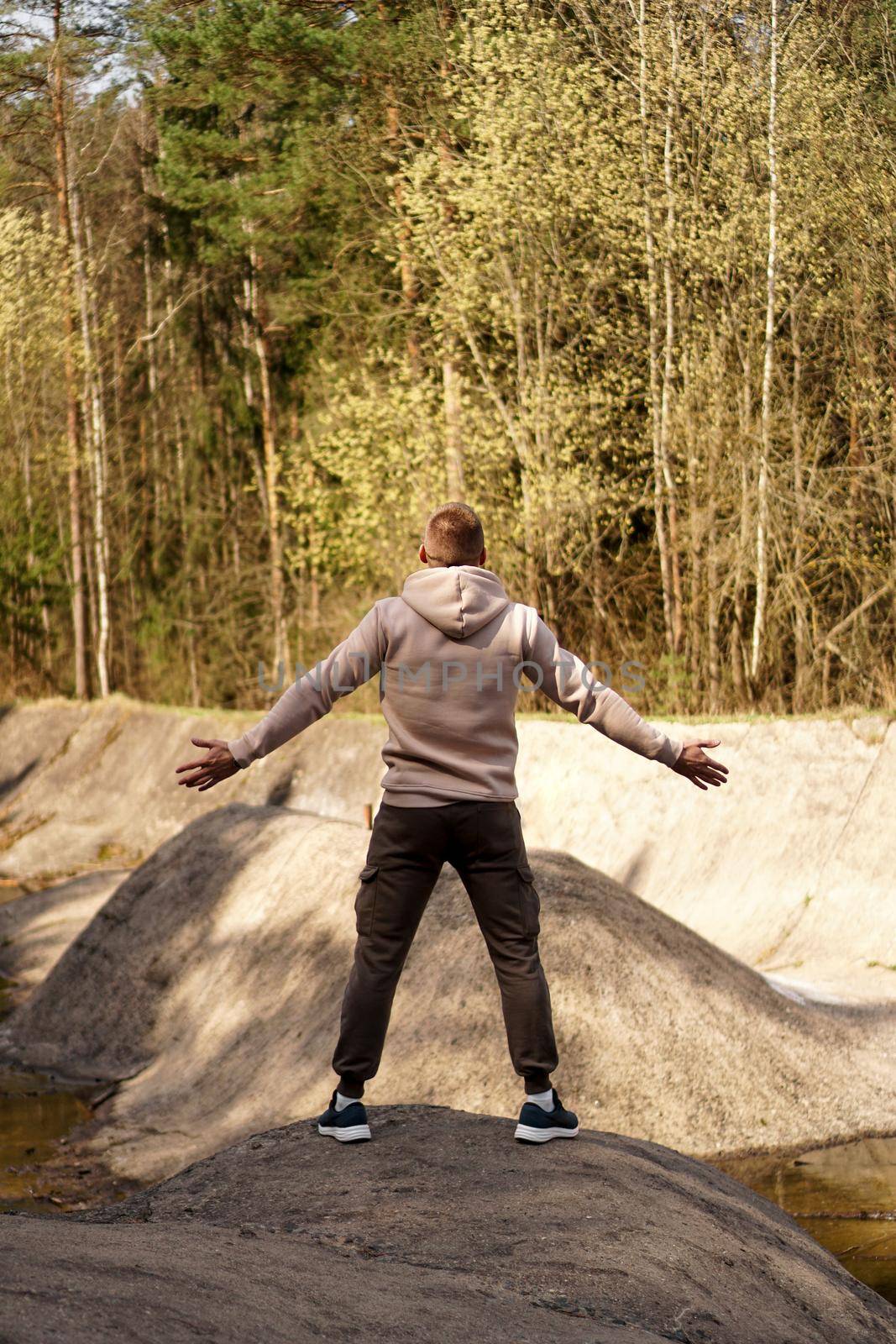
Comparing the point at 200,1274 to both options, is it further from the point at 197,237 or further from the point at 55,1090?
the point at 197,237

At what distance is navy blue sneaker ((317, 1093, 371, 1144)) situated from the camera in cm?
479

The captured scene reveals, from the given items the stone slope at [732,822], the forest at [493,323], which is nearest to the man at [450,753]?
the stone slope at [732,822]

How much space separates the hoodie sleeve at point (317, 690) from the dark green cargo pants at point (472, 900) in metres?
0.38

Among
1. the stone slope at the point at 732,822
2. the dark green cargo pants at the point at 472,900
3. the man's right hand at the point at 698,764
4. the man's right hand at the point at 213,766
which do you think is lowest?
the stone slope at the point at 732,822

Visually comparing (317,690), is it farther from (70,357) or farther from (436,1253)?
(70,357)

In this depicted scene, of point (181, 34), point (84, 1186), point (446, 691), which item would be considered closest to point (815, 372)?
point (181, 34)

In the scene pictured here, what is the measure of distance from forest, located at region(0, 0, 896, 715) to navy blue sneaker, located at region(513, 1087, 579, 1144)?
10.7m

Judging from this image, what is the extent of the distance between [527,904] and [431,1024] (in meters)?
3.83

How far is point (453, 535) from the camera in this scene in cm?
453

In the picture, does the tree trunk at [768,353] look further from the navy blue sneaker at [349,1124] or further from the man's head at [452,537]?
the navy blue sneaker at [349,1124]

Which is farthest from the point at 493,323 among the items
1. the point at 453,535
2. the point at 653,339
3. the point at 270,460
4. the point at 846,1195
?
the point at 453,535

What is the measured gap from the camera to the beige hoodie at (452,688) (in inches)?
175

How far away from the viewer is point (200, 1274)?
338 cm

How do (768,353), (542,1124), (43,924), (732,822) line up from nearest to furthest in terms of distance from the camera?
(542,1124)
(732,822)
(43,924)
(768,353)
